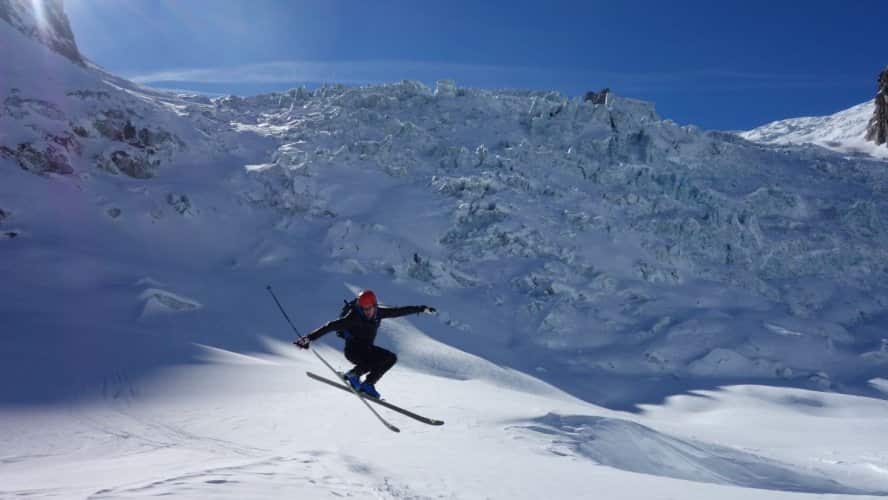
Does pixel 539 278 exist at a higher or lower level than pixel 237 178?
lower

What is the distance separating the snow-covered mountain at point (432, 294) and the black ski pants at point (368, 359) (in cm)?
87

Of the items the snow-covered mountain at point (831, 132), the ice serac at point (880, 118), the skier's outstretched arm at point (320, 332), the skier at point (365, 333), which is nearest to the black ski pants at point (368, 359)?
the skier at point (365, 333)

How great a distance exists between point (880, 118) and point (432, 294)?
58616mm

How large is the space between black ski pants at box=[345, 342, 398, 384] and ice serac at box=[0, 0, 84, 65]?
40.9m

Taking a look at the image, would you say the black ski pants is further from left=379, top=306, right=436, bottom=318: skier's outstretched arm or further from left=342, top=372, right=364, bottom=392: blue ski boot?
left=379, top=306, right=436, bottom=318: skier's outstretched arm

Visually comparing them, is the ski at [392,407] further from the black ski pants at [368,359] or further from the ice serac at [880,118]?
the ice serac at [880,118]

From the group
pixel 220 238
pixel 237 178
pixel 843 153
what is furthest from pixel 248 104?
pixel 843 153

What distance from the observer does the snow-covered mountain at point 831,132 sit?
63.0 meters

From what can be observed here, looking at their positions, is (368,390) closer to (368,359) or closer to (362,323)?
(368,359)

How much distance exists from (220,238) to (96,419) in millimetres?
21881

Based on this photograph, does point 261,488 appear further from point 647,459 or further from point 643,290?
point 643,290

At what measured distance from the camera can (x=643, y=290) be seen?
3225 cm

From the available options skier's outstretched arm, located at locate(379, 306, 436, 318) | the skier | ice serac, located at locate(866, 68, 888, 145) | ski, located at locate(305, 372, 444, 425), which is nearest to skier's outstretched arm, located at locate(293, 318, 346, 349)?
the skier

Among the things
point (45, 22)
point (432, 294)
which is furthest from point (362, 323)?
point (45, 22)
